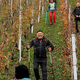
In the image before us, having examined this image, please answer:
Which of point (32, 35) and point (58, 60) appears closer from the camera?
point (58, 60)

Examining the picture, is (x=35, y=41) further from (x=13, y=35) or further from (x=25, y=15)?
(x=25, y=15)

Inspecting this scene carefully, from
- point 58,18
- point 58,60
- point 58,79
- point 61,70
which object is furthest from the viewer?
point 58,18

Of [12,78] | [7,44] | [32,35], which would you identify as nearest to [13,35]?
[7,44]

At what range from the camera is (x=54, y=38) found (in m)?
10.7

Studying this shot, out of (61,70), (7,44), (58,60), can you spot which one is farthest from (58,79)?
(7,44)

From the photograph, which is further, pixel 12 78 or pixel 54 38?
pixel 54 38

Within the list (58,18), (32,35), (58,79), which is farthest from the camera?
(58,18)

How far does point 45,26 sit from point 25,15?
11.7ft

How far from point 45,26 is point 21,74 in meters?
10.0

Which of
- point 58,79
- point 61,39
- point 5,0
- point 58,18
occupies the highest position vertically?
point 5,0

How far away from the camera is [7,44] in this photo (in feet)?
23.4

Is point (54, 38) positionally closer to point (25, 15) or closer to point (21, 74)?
point (25, 15)

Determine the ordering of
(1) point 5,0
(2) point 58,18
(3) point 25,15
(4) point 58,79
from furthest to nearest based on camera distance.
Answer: (2) point 58,18 < (1) point 5,0 < (3) point 25,15 < (4) point 58,79

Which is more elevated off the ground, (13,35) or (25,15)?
(25,15)
